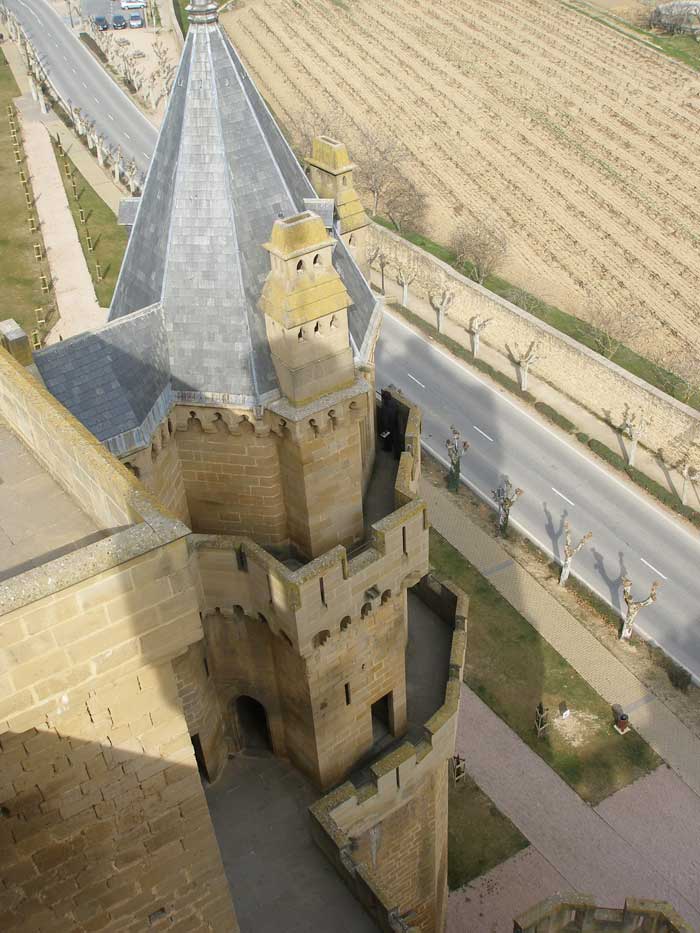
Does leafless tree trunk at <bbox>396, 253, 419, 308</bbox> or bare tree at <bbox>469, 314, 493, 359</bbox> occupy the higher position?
leafless tree trunk at <bbox>396, 253, 419, 308</bbox>

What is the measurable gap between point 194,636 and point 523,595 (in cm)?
3736

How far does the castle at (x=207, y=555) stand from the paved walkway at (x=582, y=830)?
1011 centimetres

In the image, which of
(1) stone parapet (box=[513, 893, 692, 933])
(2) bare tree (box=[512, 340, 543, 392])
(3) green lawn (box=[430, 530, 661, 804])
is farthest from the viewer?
(2) bare tree (box=[512, 340, 543, 392])

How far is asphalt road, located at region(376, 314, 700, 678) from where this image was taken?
46.4 metres

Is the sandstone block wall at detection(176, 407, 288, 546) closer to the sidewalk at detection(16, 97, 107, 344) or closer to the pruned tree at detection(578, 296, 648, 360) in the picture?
the sidewalk at detection(16, 97, 107, 344)

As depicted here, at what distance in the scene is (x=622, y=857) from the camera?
3516 centimetres

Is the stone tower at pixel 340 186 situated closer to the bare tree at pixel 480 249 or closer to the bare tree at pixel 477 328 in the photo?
the bare tree at pixel 477 328

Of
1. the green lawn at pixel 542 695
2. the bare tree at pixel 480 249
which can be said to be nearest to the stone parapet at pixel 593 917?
the green lawn at pixel 542 695

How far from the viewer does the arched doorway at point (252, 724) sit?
75.9 ft

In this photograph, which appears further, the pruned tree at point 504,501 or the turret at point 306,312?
the pruned tree at point 504,501

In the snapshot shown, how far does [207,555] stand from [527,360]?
44.9 meters

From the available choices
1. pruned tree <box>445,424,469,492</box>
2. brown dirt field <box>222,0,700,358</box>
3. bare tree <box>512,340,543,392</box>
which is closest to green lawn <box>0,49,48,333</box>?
pruned tree <box>445,424,469,492</box>

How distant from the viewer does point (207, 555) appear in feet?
62.8

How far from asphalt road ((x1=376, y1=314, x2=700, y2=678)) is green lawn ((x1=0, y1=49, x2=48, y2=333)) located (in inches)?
882
